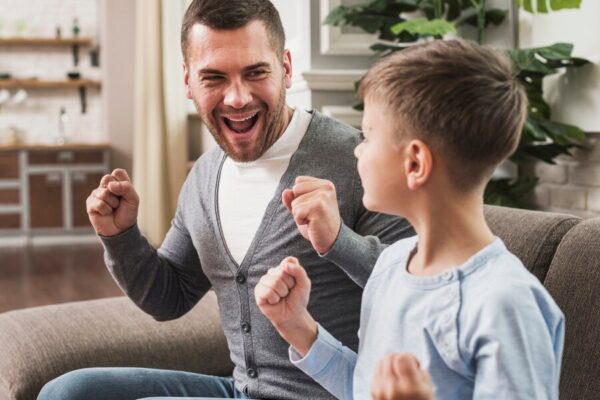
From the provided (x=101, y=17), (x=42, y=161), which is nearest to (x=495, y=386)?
(x=42, y=161)

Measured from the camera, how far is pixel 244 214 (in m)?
1.59

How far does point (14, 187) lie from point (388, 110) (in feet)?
23.8

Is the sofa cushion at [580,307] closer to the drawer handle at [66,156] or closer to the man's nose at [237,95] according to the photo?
the man's nose at [237,95]

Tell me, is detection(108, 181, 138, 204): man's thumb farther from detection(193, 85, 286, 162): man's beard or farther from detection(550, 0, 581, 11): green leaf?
detection(550, 0, 581, 11): green leaf

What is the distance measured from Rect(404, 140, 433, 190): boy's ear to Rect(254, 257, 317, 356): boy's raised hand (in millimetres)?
189

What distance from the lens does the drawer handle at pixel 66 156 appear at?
7.79m

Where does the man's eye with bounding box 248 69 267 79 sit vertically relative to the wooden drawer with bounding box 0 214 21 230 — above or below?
above

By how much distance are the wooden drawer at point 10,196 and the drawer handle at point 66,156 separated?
50cm

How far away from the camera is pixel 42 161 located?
775 centimetres

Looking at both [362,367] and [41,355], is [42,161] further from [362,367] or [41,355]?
[362,367]

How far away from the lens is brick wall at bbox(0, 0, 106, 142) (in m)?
8.77

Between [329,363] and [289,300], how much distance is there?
123mm

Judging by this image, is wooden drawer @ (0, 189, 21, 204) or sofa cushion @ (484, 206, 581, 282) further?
wooden drawer @ (0, 189, 21, 204)

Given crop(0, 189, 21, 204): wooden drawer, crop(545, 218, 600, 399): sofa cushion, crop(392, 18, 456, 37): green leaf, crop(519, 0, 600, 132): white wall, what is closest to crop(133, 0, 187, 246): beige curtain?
crop(0, 189, 21, 204): wooden drawer
